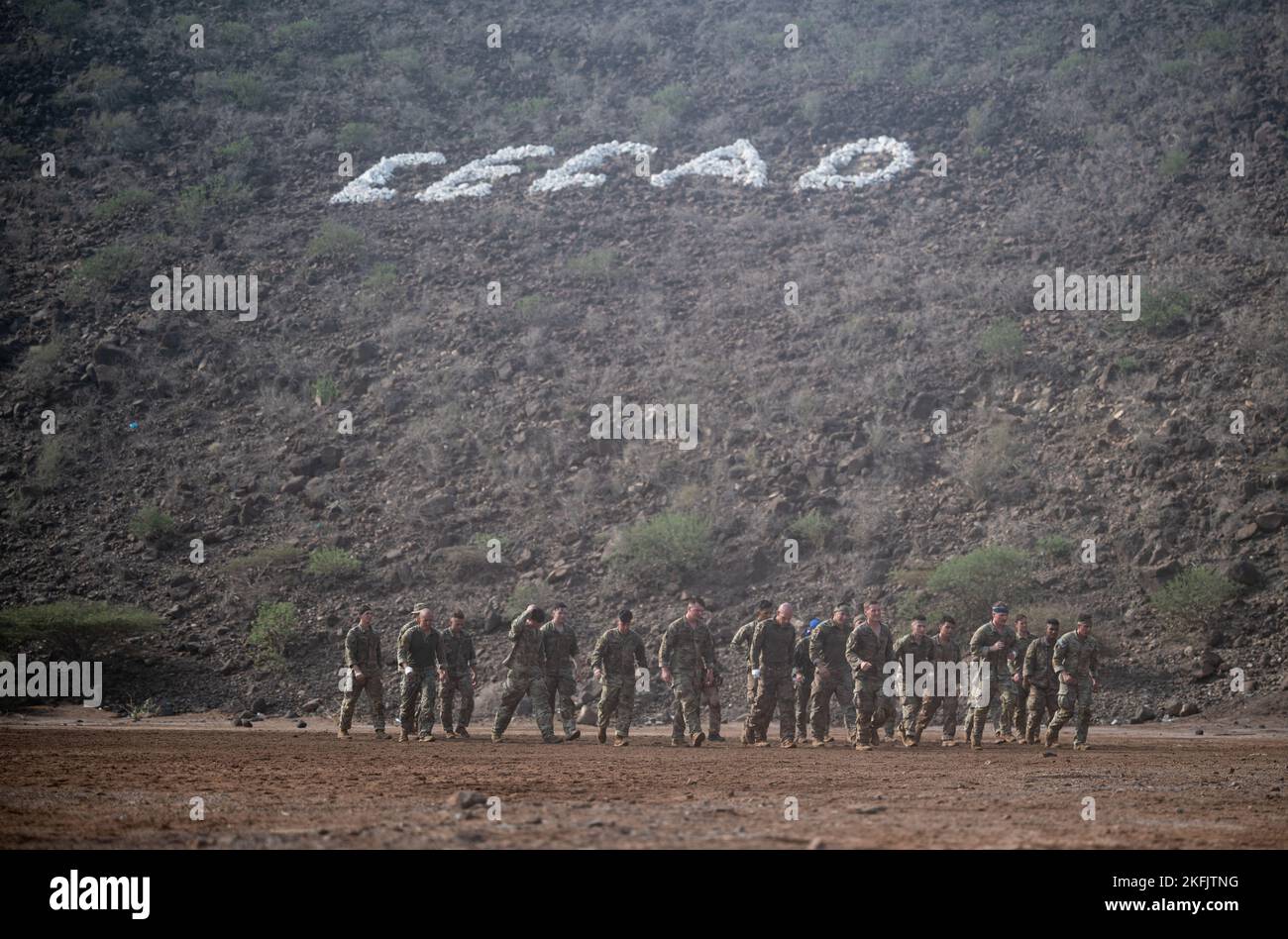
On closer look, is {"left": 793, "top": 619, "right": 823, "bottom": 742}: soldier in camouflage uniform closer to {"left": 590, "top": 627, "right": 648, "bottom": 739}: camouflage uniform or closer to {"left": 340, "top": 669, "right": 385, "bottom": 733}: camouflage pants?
{"left": 590, "top": 627, "right": 648, "bottom": 739}: camouflage uniform

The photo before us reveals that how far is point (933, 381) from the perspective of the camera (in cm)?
3058

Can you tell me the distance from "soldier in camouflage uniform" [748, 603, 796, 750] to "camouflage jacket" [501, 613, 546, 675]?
3.12m

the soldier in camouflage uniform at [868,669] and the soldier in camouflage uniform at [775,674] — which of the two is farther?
the soldier in camouflage uniform at [775,674]

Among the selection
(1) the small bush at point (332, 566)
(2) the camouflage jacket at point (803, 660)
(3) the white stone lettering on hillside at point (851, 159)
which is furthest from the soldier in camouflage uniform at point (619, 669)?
(3) the white stone lettering on hillside at point (851, 159)

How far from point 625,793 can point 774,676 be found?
6.94m

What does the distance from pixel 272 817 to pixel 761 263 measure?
29.0 metres

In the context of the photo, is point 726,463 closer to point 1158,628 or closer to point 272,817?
point 1158,628

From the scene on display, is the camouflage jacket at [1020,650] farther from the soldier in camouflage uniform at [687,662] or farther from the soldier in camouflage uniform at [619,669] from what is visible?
the soldier in camouflage uniform at [619,669]

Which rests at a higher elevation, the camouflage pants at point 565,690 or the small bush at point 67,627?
the small bush at point 67,627

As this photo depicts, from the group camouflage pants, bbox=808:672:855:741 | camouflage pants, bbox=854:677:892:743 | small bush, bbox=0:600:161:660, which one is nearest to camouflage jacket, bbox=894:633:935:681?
camouflage pants, bbox=854:677:892:743

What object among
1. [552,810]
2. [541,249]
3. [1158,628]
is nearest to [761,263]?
[541,249]

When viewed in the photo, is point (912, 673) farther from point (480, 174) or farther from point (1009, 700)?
point (480, 174)

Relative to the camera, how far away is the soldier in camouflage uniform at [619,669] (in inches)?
688

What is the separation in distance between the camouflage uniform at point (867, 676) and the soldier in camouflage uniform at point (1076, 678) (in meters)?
2.34
